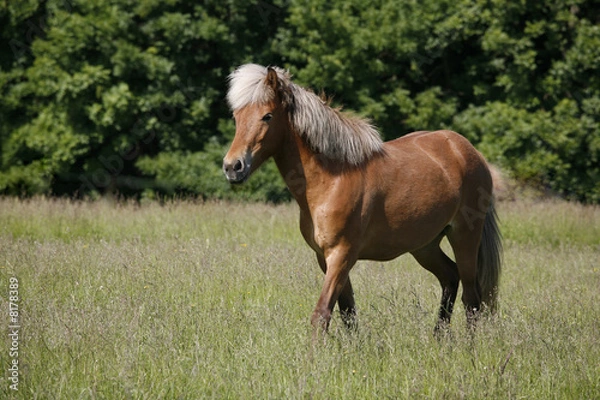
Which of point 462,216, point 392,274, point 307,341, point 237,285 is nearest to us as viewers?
point 307,341

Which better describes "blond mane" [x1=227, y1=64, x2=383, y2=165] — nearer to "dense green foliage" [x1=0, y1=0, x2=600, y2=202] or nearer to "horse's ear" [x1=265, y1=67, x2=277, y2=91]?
"horse's ear" [x1=265, y1=67, x2=277, y2=91]

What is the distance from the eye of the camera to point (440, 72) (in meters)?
18.9

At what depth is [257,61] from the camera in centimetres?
1784

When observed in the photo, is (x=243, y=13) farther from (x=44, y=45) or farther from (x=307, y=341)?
(x=307, y=341)

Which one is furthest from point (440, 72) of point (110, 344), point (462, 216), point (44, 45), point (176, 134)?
point (110, 344)

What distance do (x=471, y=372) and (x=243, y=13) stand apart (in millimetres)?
14810

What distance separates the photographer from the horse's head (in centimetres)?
537

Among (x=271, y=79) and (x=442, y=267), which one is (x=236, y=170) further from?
(x=442, y=267)

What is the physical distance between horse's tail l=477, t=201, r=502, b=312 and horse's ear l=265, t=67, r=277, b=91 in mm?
2571

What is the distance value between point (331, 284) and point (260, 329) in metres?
0.62

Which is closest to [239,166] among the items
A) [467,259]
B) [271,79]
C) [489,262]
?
[271,79]

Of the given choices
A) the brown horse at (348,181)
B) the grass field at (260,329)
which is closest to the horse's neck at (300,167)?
the brown horse at (348,181)

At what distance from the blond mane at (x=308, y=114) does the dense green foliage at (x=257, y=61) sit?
11.1 metres

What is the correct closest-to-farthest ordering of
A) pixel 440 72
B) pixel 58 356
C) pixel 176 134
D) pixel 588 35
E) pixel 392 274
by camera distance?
pixel 58 356
pixel 392 274
pixel 588 35
pixel 176 134
pixel 440 72
